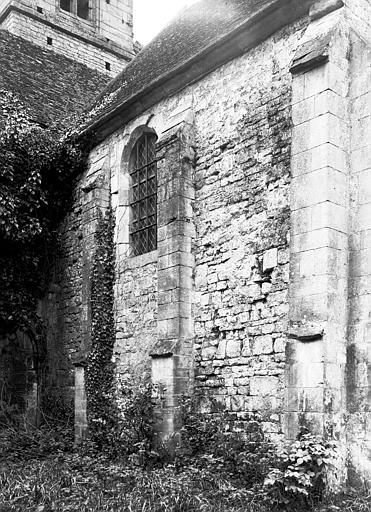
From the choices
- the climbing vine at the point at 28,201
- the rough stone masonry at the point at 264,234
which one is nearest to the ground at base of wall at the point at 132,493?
the rough stone masonry at the point at 264,234

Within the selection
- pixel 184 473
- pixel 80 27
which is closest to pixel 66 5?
pixel 80 27

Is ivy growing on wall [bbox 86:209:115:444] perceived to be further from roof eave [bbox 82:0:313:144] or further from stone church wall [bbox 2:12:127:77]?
stone church wall [bbox 2:12:127:77]

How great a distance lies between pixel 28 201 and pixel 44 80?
5421mm

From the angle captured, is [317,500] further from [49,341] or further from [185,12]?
[185,12]

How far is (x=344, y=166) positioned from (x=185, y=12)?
8847 mm

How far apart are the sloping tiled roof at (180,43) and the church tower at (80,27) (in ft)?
24.0

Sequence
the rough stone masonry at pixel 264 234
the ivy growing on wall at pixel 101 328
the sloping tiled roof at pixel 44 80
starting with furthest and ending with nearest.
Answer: the sloping tiled roof at pixel 44 80 < the ivy growing on wall at pixel 101 328 < the rough stone masonry at pixel 264 234

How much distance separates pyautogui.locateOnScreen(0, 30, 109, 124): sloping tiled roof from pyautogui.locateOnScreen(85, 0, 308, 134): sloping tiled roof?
4.90ft

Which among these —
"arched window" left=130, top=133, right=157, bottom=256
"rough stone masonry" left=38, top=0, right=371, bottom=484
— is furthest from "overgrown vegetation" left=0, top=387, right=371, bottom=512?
"arched window" left=130, top=133, right=157, bottom=256

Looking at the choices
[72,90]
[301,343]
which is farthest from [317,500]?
[72,90]

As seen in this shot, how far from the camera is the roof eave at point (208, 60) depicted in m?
9.08

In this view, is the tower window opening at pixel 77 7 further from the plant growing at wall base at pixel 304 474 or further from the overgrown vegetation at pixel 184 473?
the plant growing at wall base at pixel 304 474

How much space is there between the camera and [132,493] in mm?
7590

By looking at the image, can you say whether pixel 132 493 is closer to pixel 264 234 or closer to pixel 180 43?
pixel 264 234
